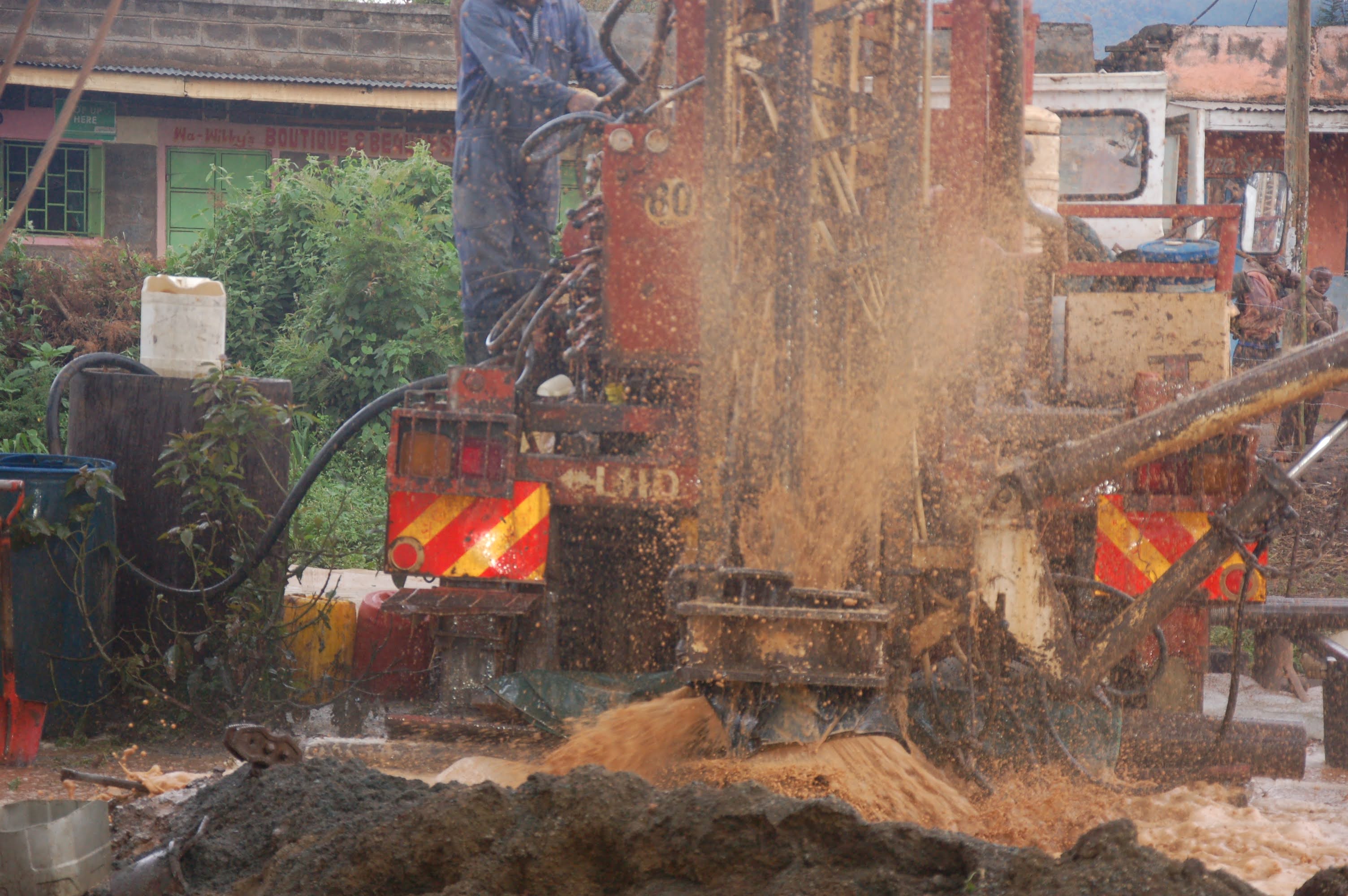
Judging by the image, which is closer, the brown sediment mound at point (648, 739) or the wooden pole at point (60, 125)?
the brown sediment mound at point (648, 739)

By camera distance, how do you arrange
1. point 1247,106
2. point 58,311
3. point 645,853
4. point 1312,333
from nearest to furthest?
point 645,853, point 58,311, point 1312,333, point 1247,106

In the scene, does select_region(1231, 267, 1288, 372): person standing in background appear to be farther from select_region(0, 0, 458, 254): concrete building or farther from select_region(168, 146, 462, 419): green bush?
select_region(0, 0, 458, 254): concrete building

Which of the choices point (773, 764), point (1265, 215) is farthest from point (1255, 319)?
Answer: point (773, 764)

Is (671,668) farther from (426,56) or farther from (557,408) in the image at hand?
(426,56)

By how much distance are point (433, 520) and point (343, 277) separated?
23.2 ft

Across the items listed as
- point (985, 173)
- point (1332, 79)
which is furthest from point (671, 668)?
point (1332, 79)

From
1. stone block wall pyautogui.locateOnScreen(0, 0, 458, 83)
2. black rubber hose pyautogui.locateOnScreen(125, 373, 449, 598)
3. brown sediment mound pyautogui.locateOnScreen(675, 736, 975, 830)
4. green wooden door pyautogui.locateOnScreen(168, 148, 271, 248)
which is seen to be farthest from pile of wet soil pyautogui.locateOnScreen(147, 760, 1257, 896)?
green wooden door pyautogui.locateOnScreen(168, 148, 271, 248)

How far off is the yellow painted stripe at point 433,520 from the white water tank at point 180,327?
4.80 feet

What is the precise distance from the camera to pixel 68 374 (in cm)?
514

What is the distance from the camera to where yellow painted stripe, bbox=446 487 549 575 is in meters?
4.49

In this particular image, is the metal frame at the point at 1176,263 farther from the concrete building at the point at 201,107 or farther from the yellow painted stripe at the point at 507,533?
the concrete building at the point at 201,107

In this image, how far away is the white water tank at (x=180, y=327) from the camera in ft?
17.7

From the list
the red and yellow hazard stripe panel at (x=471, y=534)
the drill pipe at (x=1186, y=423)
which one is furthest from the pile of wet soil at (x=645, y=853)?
the red and yellow hazard stripe panel at (x=471, y=534)

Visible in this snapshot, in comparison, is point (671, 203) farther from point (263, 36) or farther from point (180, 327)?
point (263, 36)
